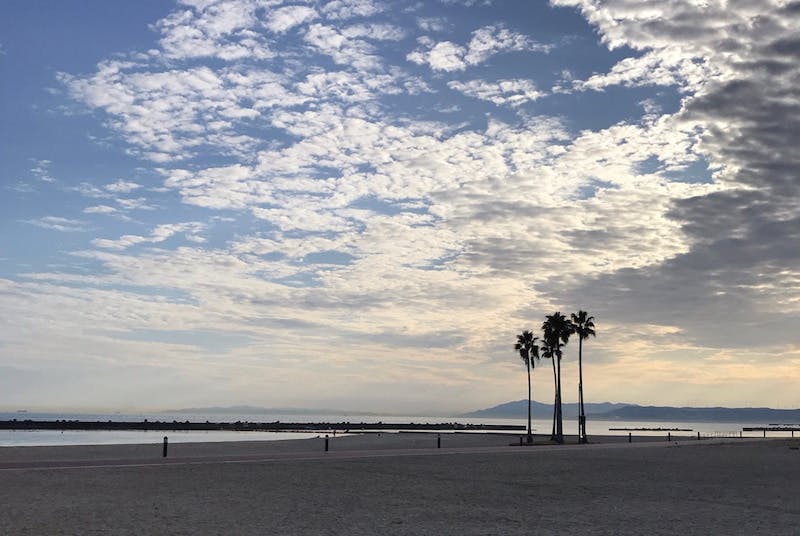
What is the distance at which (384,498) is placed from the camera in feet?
75.8

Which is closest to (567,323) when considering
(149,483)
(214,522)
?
(149,483)

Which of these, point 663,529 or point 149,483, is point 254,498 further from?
point 663,529

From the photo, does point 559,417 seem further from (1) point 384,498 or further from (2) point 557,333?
(1) point 384,498

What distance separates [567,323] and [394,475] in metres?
58.2

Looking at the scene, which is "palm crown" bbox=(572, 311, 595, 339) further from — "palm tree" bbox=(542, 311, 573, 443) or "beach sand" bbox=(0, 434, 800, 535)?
"beach sand" bbox=(0, 434, 800, 535)

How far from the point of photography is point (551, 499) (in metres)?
23.8

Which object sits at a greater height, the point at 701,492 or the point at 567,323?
the point at 567,323

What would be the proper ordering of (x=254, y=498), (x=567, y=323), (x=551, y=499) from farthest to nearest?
1. (x=567, y=323)
2. (x=551, y=499)
3. (x=254, y=498)

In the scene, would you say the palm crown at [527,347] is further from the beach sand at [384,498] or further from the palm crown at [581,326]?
the beach sand at [384,498]

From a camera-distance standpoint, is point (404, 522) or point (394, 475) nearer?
point (404, 522)

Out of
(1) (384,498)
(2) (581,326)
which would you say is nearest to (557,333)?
(2) (581,326)

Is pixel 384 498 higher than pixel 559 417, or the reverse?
pixel 559 417

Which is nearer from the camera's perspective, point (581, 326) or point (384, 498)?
point (384, 498)

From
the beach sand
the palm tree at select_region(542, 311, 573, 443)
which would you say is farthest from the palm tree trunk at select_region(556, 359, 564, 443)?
the beach sand
